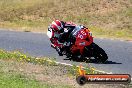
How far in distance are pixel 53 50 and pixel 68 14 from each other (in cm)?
1279

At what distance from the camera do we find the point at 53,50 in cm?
1872

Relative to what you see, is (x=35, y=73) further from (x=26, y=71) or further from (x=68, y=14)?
(x=68, y=14)

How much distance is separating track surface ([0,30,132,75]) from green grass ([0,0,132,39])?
11.7 feet

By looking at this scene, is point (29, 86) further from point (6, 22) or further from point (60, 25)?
point (6, 22)

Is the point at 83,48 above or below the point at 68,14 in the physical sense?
above

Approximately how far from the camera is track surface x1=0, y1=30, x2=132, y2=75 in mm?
15492

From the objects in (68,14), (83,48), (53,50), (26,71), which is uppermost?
(26,71)

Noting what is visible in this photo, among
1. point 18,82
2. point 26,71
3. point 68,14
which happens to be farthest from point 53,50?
point 68,14

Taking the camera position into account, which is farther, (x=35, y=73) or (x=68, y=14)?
(x=68, y=14)

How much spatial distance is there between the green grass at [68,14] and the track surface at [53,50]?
11.7 feet

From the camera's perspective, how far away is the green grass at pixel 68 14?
28.0 metres

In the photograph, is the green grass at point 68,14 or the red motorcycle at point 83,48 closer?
the red motorcycle at point 83,48

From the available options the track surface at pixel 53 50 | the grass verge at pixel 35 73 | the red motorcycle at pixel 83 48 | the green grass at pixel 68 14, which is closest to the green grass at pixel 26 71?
the grass verge at pixel 35 73

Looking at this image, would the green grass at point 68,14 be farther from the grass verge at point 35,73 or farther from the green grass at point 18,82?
the green grass at point 18,82
